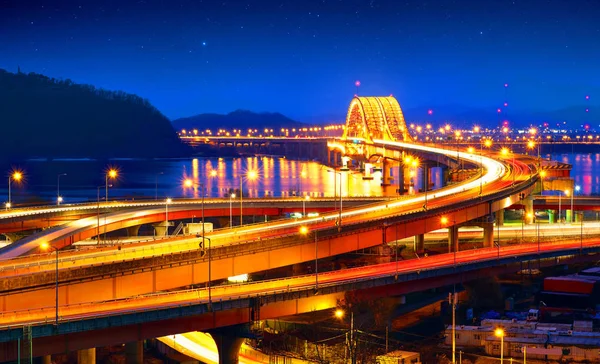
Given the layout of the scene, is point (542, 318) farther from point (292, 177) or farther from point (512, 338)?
point (292, 177)

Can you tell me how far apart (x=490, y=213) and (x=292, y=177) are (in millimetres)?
75803

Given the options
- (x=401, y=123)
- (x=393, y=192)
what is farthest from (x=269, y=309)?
(x=401, y=123)

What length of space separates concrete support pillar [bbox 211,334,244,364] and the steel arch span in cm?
10351

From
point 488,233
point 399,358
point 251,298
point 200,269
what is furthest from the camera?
point 488,233

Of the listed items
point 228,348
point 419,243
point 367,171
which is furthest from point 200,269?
point 367,171

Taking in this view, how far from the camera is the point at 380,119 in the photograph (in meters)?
138

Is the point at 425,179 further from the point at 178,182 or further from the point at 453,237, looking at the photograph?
the point at 178,182

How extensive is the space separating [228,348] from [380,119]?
116m

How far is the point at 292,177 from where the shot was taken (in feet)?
394

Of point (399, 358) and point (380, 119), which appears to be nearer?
point (399, 358)

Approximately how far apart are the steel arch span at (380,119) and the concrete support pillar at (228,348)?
103512 mm

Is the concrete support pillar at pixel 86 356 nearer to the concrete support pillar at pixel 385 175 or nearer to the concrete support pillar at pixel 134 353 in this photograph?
the concrete support pillar at pixel 134 353

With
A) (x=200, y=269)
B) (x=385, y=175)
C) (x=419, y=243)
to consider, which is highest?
(x=385, y=175)

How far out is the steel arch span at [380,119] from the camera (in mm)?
133675
